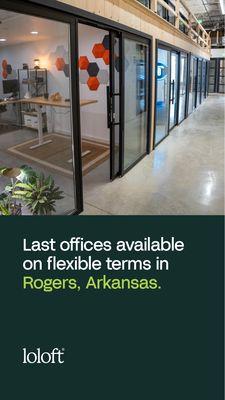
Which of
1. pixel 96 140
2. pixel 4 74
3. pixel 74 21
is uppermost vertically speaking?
pixel 74 21

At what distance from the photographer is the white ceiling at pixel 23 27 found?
2.99 m

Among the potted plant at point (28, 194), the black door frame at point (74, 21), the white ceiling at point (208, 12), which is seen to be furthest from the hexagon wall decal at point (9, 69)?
the white ceiling at point (208, 12)

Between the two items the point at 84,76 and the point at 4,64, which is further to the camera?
the point at 84,76

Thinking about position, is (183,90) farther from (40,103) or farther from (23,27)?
(23,27)

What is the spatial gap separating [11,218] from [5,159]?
77.4 inches

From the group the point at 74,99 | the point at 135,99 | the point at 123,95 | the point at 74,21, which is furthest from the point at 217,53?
the point at 74,99

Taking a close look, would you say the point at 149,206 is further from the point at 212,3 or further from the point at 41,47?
the point at 212,3

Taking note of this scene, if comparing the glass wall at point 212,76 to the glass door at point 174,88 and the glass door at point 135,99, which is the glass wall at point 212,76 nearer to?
the glass door at point 174,88

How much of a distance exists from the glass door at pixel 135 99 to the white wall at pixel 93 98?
50.1 inches

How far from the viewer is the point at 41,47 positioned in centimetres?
464

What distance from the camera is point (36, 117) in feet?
16.0

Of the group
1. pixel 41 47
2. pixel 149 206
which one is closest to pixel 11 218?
pixel 149 206

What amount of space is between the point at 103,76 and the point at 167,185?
330 cm

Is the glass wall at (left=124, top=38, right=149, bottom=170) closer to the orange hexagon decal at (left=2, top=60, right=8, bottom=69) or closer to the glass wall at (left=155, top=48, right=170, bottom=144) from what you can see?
the glass wall at (left=155, top=48, right=170, bottom=144)
